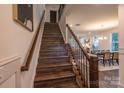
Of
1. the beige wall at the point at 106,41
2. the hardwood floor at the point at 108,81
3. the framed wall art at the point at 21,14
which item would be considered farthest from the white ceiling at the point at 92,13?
the beige wall at the point at 106,41

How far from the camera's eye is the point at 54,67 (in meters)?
3.68

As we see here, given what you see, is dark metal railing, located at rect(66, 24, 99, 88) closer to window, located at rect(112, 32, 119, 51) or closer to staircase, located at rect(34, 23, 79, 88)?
staircase, located at rect(34, 23, 79, 88)

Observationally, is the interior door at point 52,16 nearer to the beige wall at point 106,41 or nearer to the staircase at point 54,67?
the beige wall at point 106,41

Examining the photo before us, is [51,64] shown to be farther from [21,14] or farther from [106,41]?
[106,41]

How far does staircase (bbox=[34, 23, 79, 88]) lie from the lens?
320 centimetres

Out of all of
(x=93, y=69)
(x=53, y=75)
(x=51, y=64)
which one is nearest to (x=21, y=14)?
(x=93, y=69)

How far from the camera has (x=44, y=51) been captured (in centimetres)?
444

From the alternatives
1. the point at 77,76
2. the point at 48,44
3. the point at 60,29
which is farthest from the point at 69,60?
the point at 60,29

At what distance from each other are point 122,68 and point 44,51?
7.37 ft

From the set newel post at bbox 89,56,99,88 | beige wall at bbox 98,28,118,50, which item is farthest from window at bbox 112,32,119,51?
newel post at bbox 89,56,99,88

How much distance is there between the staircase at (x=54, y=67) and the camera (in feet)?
10.5

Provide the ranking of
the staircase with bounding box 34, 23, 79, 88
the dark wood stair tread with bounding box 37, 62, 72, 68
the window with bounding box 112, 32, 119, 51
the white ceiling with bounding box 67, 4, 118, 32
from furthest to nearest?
1. the window with bounding box 112, 32, 119, 51
2. the white ceiling with bounding box 67, 4, 118, 32
3. the dark wood stair tread with bounding box 37, 62, 72, 68
4. the staircase with bounding box 34, 23, 79, 88
